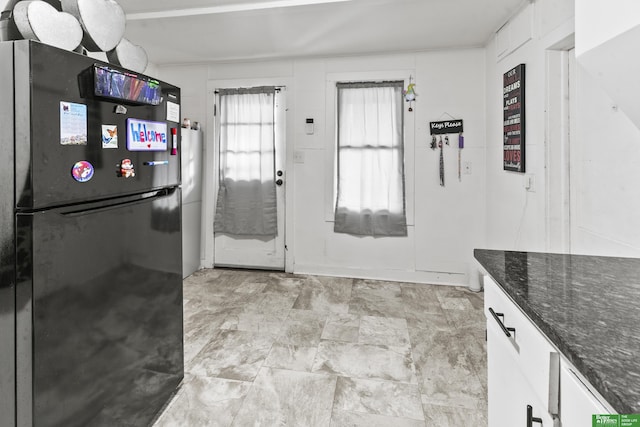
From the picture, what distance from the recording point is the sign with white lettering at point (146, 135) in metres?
1.47

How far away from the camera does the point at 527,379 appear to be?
89cm

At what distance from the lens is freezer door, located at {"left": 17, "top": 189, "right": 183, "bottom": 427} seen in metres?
1.09

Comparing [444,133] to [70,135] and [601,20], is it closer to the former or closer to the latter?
[601,20]

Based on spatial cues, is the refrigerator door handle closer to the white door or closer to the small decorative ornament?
the white door

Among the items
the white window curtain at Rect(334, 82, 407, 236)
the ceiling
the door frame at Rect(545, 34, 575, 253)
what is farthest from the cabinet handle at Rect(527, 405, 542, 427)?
the white window curtain at Rect(334, 82, 407, 236)

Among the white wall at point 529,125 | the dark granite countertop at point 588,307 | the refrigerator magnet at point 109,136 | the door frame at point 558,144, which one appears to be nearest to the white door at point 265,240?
the white wall at point 529,125

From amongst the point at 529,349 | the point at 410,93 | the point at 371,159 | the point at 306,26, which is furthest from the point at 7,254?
the point at 410,93

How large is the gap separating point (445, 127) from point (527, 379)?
129 inches

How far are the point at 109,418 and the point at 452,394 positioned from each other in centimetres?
168

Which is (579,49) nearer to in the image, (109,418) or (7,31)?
(7,31)

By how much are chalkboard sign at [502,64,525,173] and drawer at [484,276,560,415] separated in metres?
2.02

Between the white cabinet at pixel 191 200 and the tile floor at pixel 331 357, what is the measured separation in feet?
1.96

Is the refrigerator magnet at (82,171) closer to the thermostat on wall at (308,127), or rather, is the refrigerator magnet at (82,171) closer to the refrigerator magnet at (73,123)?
Answer: the refrigerator magnet at (73,123)

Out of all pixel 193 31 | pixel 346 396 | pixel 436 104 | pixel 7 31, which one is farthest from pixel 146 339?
pixel 436 104
